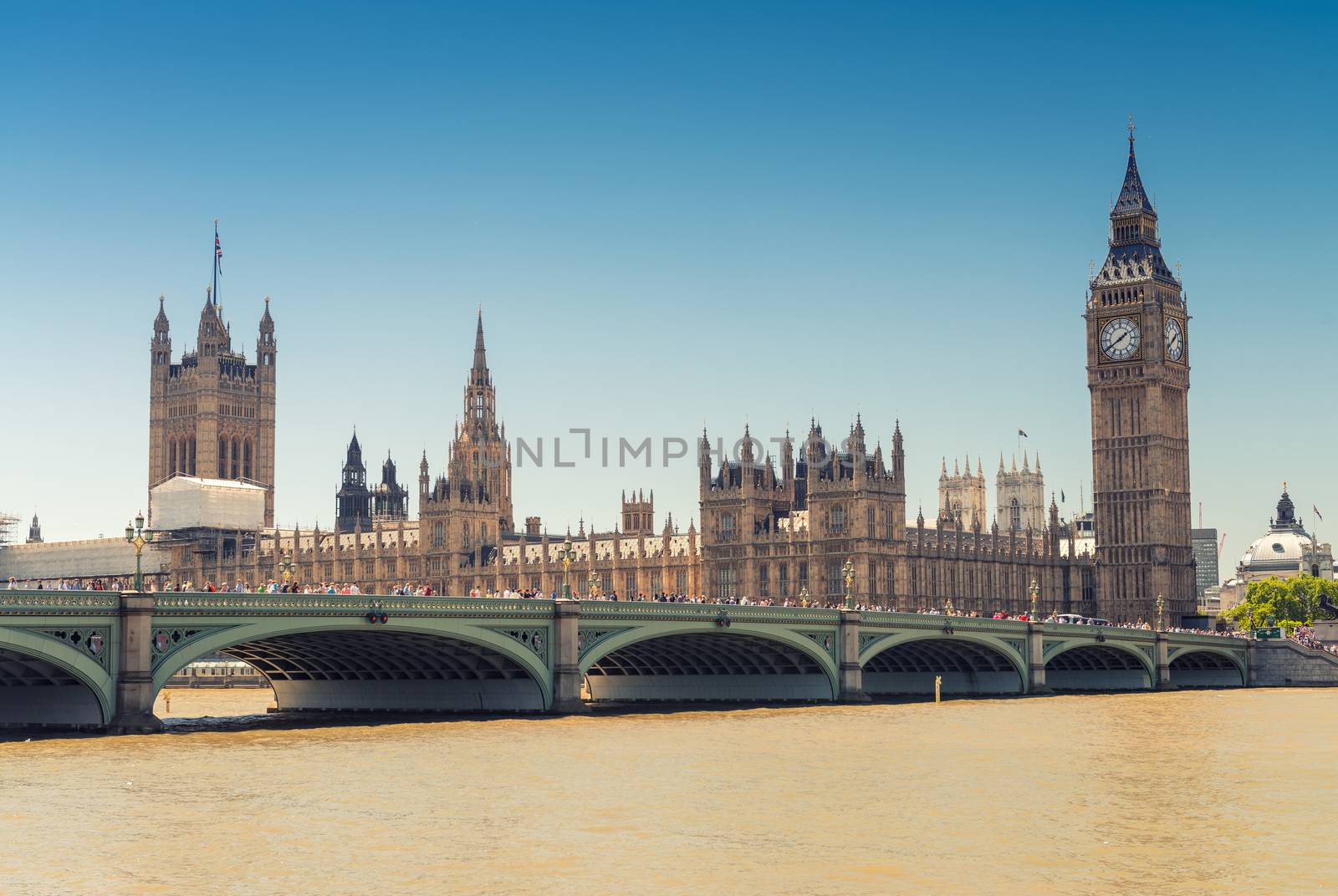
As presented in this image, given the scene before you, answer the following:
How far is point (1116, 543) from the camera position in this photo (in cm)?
16450

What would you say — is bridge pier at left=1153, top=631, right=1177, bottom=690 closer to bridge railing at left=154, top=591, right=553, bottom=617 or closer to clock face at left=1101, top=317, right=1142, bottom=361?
bridge railing at left=154, top=591, right=553, bottom=617

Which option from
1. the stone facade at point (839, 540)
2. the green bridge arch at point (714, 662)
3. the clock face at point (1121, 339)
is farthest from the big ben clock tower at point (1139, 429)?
the green bridge arch at point (714, 662)

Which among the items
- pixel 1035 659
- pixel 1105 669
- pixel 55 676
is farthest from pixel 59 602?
pixel 1105 669

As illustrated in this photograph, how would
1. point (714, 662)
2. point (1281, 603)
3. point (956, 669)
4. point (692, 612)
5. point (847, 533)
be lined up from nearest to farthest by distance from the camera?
point (692, 612)
point (714, 662)
point (956, 669)
point (847, 533)
point (1281, 603)

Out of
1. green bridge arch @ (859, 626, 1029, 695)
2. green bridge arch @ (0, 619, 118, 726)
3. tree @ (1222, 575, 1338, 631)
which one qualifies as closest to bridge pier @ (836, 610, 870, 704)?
green bridge arch @ (859, 626, 1029, 695)

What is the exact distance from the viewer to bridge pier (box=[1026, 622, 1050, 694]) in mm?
97438

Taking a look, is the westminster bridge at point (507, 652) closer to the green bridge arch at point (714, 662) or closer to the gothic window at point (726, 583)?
the green bridge arch at point (714, 662)

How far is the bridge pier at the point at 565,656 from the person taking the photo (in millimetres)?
70688

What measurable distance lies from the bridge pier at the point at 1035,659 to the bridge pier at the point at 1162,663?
1578 cm

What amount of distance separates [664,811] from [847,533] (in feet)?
335

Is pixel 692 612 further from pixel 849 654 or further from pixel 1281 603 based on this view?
pixel 1281 603

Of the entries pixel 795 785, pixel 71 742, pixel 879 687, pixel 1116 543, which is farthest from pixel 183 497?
pixel 795 785

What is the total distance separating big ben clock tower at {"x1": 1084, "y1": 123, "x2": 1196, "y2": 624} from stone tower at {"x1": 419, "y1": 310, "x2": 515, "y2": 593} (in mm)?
59073

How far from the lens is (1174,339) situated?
168 m
